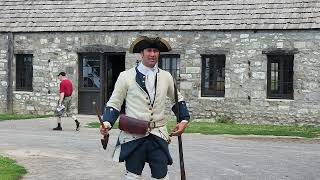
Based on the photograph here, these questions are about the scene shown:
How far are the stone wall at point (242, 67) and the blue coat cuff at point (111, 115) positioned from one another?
13.2m

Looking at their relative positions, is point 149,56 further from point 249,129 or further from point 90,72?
point 90,72

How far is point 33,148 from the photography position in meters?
12.2

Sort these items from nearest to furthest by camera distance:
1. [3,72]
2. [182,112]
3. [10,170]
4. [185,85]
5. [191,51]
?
[182,112] < [10,170] < [191,51] < [185,85] < [3,72]

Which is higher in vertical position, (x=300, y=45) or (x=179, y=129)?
(x=300, y=45)

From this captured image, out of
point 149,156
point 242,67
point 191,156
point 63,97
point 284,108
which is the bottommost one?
point 191,156

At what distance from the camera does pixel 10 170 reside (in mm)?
9055

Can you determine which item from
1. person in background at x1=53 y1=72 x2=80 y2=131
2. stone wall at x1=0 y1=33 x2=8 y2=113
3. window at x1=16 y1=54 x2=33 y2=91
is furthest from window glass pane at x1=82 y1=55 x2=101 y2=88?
person in background at x1=53 y1=72 x2=80 y2=131

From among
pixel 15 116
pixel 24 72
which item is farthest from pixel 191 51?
pixel 24 72

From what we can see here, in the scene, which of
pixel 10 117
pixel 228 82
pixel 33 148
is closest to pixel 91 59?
pixel 10 117

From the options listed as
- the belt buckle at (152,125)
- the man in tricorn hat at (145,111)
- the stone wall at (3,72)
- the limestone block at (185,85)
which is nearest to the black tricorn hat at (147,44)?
the man in tricorn hat at (145,111)

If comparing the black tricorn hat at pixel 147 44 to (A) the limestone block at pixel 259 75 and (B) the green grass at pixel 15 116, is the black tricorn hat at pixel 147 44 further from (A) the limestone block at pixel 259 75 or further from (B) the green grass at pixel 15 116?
(B) the green grass at pixel 15 116

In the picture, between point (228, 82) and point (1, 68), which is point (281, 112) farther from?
point (1, 68)

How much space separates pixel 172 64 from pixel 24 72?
5930 millimetres

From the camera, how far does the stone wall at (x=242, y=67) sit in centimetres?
1836
